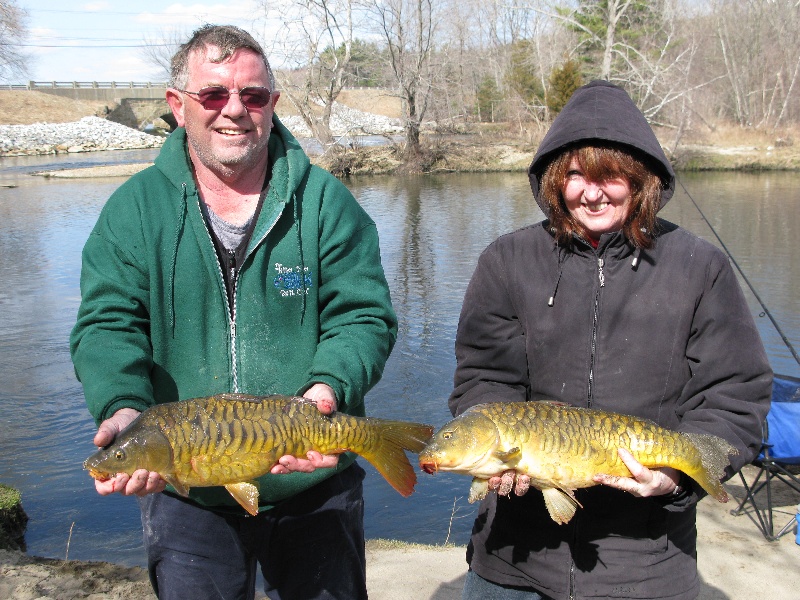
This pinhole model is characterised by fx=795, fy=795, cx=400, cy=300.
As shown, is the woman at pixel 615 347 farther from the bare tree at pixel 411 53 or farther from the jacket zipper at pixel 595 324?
the bare tree at pixel 411 53

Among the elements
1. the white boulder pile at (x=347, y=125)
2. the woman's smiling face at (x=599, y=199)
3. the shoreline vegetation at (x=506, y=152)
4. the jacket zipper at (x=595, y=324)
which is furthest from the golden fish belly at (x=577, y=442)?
the white boulder pile at (x=347, y=125)

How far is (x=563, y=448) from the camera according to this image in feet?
7.66

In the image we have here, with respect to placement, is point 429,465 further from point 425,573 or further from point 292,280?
point 425,573

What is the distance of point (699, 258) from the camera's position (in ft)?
7.97

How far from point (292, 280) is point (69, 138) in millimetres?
51608

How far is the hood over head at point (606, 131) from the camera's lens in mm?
2410

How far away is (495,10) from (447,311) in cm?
3966

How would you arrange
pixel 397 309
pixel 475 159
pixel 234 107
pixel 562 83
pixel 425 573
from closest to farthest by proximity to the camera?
pixel 234 107 < pixel 425 573 < pixel 397 309 < pixel 475 159 < pixel 562 83

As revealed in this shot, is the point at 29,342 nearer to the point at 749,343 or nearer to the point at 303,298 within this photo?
the point at 303,298

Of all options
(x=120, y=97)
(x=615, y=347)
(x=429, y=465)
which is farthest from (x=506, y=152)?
(x=120, y=97)

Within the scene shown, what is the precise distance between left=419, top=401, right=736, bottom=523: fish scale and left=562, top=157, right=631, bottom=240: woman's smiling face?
0.58m

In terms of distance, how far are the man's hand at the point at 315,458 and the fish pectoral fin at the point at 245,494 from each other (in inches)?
3.5

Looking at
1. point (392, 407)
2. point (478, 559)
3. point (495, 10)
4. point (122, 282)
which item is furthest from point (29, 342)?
point (495, 10)

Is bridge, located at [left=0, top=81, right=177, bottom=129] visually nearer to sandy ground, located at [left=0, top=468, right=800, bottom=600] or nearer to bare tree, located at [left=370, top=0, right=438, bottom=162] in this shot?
bare tree, located at [left=370, top=0, right=438, bottom=162]
